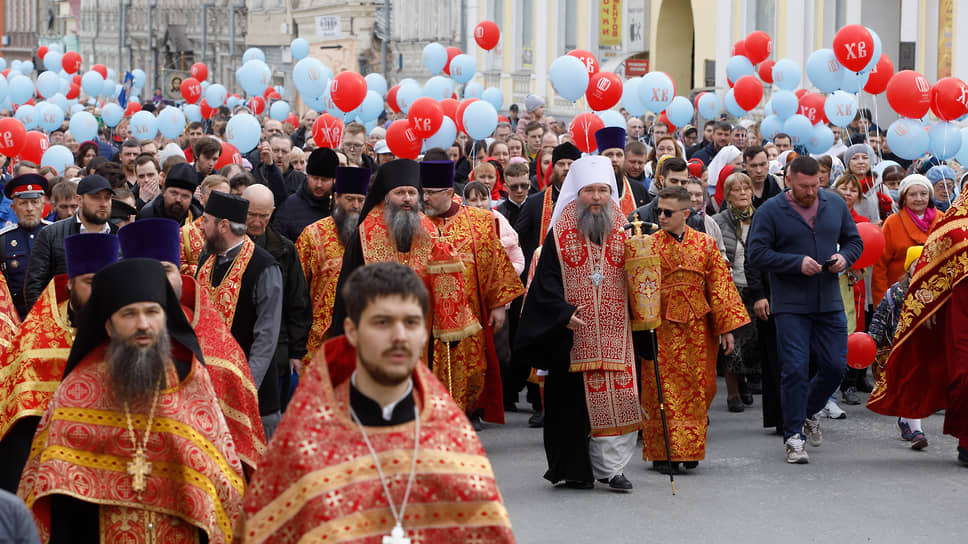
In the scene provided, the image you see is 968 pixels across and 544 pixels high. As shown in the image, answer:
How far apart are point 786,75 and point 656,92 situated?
1.67 m

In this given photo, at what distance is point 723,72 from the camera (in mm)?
28484

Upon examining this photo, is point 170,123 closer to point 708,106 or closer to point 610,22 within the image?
point 708,106

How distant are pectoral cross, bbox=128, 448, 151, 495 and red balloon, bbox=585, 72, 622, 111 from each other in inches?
489

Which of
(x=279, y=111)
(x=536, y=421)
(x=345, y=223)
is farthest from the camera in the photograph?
(x=279, y=111)

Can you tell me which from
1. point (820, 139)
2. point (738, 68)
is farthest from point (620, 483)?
point (738, 68)

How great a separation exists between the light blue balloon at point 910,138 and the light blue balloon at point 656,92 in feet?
15.8

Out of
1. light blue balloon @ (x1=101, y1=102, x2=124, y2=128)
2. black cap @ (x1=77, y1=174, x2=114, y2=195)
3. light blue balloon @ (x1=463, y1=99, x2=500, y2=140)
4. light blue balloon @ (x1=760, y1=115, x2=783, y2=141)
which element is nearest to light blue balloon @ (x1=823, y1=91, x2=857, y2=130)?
light blue balloon @ (x1=760, y1=115, x2=783, y2=141)

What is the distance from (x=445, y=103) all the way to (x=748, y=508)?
35.6 feet

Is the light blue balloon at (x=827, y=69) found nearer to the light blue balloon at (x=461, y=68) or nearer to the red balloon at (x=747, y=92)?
the red balloon at (x=747, y=92)

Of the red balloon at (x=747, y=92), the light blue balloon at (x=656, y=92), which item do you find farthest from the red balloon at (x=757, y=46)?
the light blue balloon at (x=656, y=92)

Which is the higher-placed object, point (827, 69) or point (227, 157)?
point (827, 69)

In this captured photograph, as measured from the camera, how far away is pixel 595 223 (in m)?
8.75

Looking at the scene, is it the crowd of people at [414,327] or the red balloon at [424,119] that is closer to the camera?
the crowd of people at [414,327]

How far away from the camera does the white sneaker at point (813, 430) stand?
10148 mm
